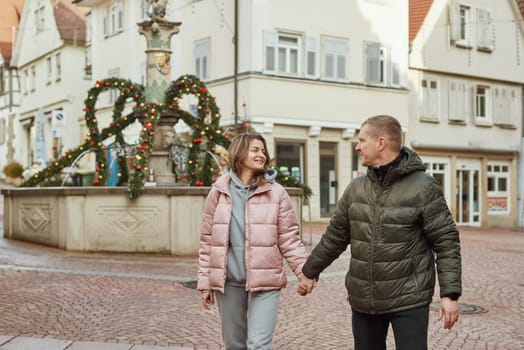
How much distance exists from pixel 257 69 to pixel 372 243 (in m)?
21.0

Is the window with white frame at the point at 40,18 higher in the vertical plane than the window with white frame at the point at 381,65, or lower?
higher

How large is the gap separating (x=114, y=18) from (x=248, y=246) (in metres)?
31.2

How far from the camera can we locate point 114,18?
34562 millimetres

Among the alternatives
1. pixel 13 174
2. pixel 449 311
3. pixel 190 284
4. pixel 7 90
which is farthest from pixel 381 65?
pixel 7 90

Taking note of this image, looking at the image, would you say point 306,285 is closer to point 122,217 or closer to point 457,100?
point 122,217

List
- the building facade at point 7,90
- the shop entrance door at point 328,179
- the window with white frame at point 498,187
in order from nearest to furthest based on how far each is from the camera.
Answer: the shop entrance door at point 328,179
the window with white frame at point 498,187
the building facade at point 7,90

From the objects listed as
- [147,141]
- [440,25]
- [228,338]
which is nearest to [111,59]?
[440,25]

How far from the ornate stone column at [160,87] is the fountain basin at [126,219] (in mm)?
1710

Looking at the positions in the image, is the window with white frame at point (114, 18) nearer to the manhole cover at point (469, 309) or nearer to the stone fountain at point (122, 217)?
the stone fountain at point (122, 217)

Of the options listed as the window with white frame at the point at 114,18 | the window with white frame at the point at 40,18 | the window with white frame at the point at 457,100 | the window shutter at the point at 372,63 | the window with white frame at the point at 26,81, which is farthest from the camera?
→ the window with white frame at the point at 26,81

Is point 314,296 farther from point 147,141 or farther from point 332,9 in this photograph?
point 332,9

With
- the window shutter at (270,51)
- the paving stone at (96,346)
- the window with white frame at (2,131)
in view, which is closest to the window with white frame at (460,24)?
Result: the window shutter at (270,51)

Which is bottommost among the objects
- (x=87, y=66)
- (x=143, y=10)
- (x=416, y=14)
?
(x=87, y=66)

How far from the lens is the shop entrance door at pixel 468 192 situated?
31438 mm
